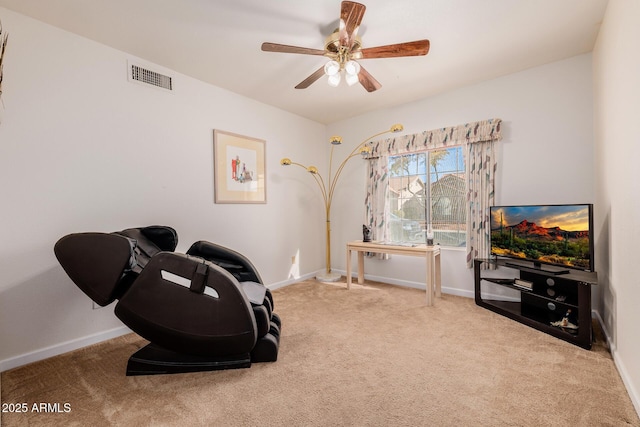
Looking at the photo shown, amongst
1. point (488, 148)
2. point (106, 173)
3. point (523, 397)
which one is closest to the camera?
point (523, 397)

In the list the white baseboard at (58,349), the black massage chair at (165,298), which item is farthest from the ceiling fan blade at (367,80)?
the white baseboard at (58,349)

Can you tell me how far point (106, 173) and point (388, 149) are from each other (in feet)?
10.8

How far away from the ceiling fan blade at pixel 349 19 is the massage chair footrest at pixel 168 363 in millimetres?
2366

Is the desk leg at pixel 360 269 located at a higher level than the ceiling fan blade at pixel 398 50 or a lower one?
lower

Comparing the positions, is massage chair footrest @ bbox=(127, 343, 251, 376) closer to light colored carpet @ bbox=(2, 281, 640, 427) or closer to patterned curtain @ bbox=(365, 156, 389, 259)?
light colored carpet @ bbox=(2, 281, 640, 427)

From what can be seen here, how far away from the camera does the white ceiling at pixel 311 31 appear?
6.62 ft

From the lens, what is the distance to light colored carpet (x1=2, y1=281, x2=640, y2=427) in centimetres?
146

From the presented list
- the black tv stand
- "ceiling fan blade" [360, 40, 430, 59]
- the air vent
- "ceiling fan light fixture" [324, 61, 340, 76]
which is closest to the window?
the black tv stand

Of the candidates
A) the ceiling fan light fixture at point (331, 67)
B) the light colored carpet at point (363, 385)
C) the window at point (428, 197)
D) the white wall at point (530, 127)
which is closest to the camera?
the light colored carpet at point (363, 385)

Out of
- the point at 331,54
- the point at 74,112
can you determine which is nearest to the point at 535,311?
the point at 331,54

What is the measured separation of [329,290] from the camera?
148 inches

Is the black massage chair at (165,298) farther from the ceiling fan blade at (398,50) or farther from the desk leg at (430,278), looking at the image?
the desk leg at (430,278)

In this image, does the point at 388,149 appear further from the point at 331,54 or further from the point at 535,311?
the point at 535,311

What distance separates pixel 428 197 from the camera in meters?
3.77
